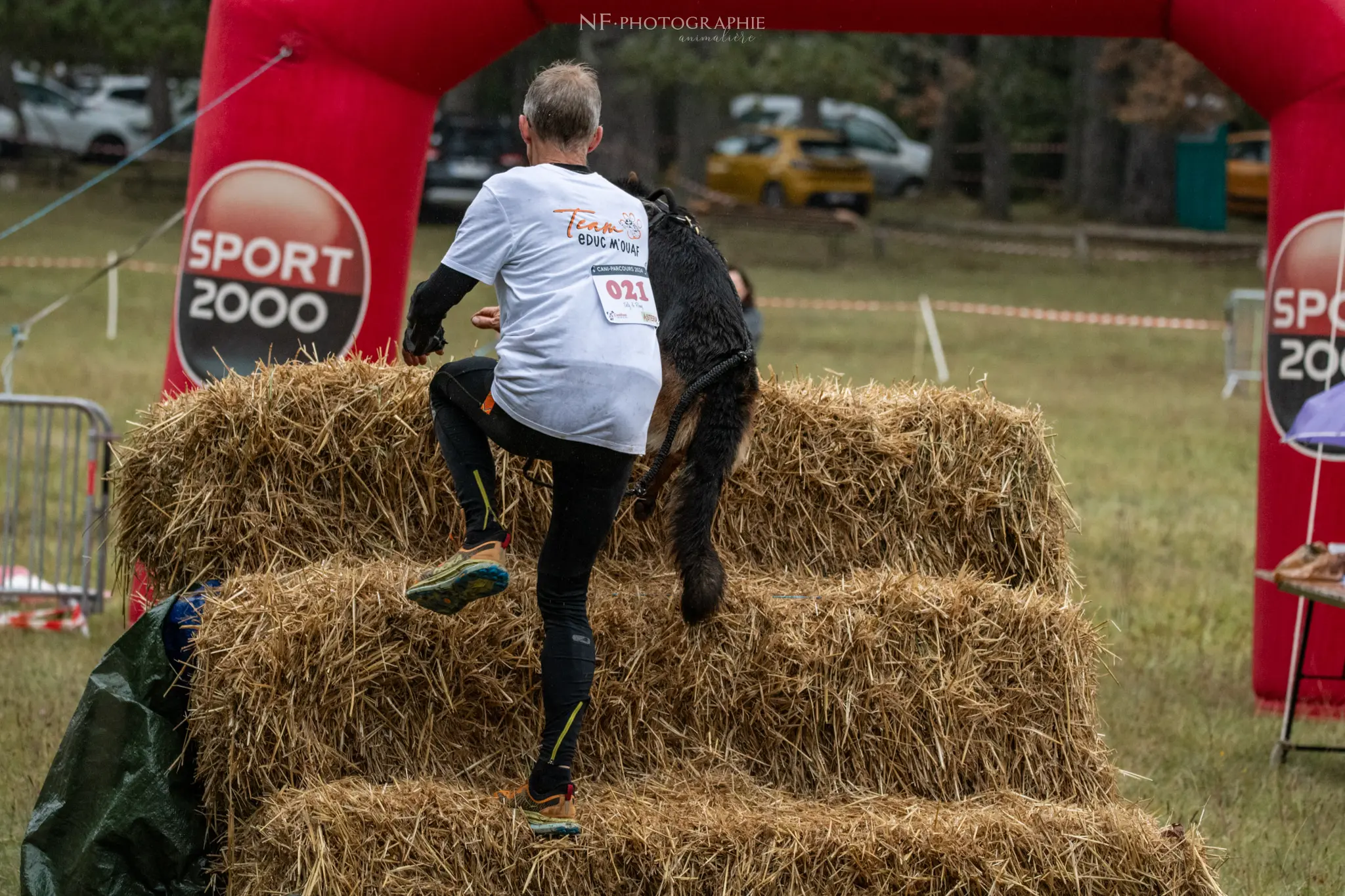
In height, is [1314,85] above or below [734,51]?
below

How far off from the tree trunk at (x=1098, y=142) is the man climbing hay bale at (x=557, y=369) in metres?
29.8

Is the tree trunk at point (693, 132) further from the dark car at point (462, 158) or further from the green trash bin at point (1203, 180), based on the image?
the green trash bin at point (1203, 180)

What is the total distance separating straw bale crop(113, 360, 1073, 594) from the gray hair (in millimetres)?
1025

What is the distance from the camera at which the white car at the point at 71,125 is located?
31.1m

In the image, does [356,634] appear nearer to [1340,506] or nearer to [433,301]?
[433,301]

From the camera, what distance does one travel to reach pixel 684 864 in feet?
13.4

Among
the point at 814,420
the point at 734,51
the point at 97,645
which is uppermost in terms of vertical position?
the point at 734,51

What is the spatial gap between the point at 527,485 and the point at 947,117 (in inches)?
1222

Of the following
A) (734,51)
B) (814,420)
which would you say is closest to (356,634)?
(814,420)

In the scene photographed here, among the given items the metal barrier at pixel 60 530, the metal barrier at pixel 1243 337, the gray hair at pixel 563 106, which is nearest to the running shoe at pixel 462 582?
the gray hair at pixel 563 106

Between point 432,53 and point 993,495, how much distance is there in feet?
9.95

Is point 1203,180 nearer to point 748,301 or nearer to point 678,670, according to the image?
point 748,301

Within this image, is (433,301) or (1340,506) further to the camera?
(1340,506)

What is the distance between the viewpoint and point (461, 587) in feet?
13.2
